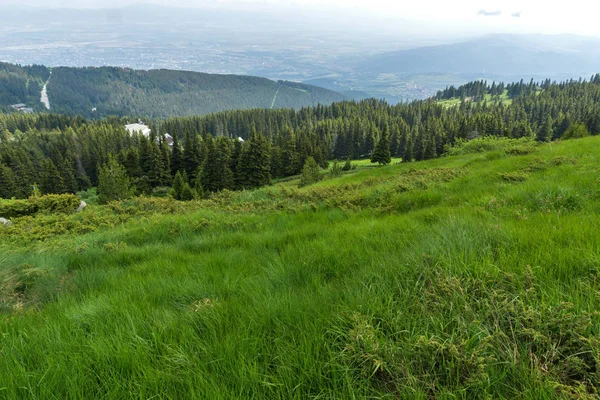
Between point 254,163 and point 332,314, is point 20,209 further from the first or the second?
point 254,163

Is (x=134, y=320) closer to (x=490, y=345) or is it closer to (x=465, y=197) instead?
(x=490, y=345)

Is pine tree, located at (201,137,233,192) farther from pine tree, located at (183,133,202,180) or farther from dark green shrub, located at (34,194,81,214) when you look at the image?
dark green shrub, located at (34,194,81,214)

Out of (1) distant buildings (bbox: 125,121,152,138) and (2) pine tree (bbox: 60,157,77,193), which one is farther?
(1) distant buildings (bbox: 125,121,152,138)

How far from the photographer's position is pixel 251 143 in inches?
2238

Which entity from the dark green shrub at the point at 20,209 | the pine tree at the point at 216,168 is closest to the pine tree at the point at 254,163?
the pine tree at the point at 216,168

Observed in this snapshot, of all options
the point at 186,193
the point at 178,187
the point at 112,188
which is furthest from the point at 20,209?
the point at 178,187

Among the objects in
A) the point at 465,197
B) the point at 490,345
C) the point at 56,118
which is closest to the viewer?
the point at 490,345

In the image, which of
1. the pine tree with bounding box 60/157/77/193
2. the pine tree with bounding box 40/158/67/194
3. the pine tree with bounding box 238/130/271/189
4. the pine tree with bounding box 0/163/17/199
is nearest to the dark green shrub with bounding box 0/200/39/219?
the pine tree with bounding box 238/130/271/189

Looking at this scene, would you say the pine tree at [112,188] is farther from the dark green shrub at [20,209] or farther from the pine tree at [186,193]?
the dark green shrub at [20,209]

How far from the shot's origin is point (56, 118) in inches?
6176

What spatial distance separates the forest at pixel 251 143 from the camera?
5806 cm

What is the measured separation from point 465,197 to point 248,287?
5907 millimetres

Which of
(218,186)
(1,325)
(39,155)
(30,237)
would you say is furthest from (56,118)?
(1,325)

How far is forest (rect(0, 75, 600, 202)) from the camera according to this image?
190 feet
